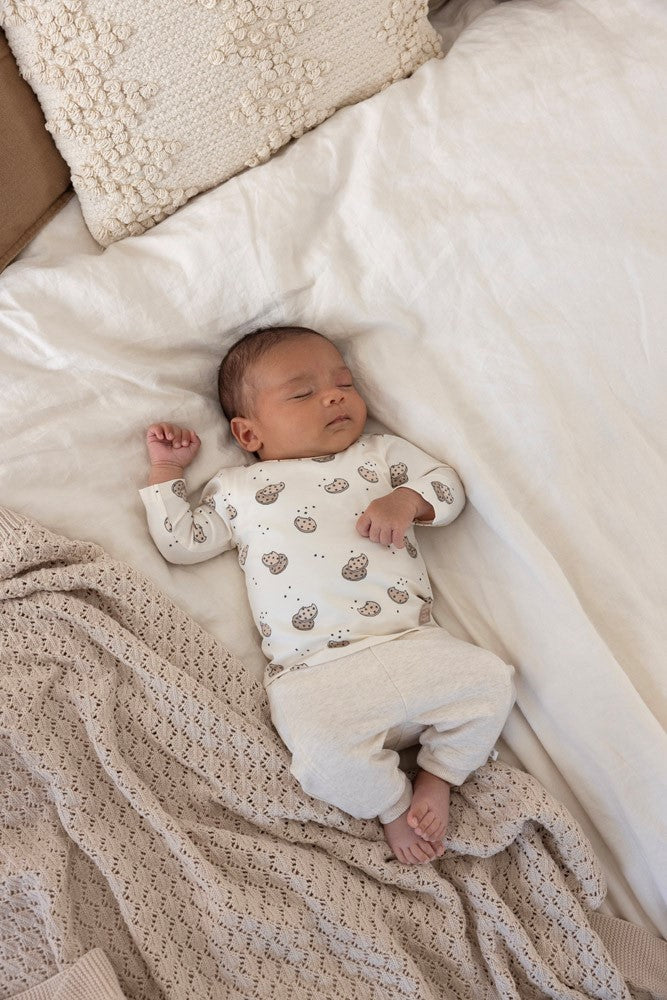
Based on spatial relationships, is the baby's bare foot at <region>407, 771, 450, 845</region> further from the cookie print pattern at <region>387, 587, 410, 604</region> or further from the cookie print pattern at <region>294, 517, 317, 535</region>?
the cookie print pattern at <region>294, 517, 317, 535</region>

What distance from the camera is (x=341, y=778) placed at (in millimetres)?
1152

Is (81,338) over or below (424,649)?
over

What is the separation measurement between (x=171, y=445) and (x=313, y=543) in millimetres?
272

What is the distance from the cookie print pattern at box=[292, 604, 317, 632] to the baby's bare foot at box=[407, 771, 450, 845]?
0.26 metres

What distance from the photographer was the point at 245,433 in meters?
1.41

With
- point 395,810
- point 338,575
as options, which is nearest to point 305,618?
point 338,575

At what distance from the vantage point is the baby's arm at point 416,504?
4.16 ft

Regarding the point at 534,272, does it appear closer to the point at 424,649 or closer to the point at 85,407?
the point at 424,649

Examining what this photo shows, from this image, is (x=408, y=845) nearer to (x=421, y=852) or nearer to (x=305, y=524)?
(x=421, y=852)

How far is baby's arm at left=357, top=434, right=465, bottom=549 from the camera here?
1.27 m

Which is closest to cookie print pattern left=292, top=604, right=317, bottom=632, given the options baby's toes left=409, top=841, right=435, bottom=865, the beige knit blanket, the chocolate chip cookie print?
the beige knit blanket

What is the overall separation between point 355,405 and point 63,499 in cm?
46

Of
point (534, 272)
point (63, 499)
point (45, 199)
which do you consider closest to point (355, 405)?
point (534, 272)

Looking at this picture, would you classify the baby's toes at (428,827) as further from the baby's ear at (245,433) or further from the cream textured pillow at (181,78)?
the cream textured pillow at (181,78)
